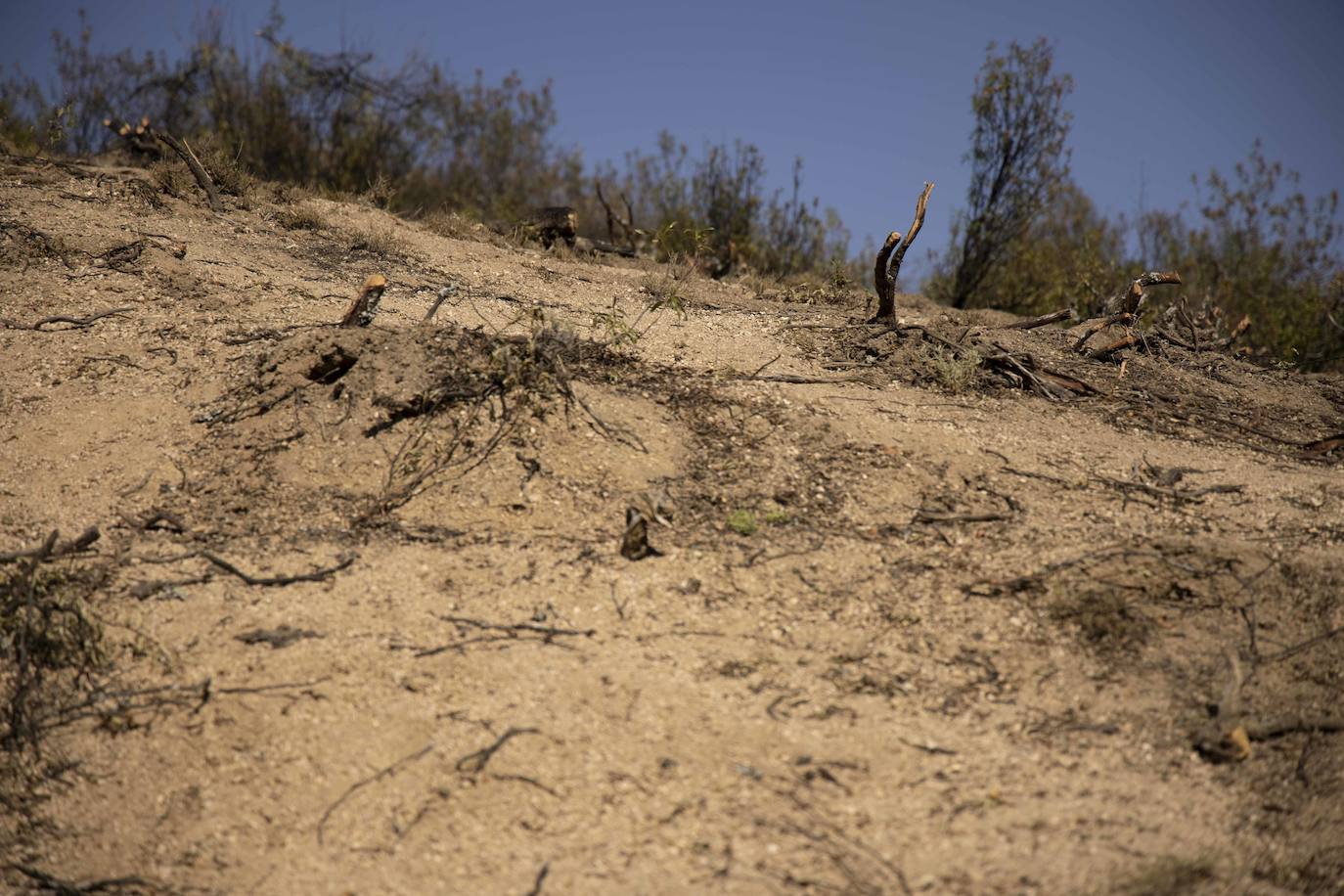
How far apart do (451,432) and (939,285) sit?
8.42 m

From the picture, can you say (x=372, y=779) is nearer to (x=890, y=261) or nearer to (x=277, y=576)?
(x=277, y=576)

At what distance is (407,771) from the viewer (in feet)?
10.3

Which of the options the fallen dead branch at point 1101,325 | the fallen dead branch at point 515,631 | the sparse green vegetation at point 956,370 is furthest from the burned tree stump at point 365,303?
the fallen dead branch at point 1101,325

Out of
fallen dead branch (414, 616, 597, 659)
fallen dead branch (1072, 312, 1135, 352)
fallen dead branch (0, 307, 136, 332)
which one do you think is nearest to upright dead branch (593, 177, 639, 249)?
fallen dead branch (1072, 312, 1135, 352)

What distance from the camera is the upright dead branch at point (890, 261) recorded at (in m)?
5.85

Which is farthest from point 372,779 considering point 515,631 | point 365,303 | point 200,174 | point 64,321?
point 200,174

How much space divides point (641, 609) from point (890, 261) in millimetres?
3307

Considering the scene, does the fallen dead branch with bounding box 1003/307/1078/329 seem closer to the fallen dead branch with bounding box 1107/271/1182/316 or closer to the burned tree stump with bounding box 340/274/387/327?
the fallen dead branch with bounding box 1107/271/1182/316

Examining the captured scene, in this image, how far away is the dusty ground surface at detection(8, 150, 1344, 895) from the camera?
296 centimetres

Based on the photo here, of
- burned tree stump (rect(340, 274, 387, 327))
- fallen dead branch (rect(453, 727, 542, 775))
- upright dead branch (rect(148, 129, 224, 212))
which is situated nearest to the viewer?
fallen dead branch (rect(453, 727, 542, 775))

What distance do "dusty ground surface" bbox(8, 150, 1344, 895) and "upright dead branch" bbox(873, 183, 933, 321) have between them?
339 millimetres

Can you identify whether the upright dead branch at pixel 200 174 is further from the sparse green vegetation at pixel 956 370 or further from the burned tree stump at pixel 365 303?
the sparse green vegetation at pixel 956 370

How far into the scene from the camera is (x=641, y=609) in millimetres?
3779

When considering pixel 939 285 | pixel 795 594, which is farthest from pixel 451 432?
pixel 939 285
